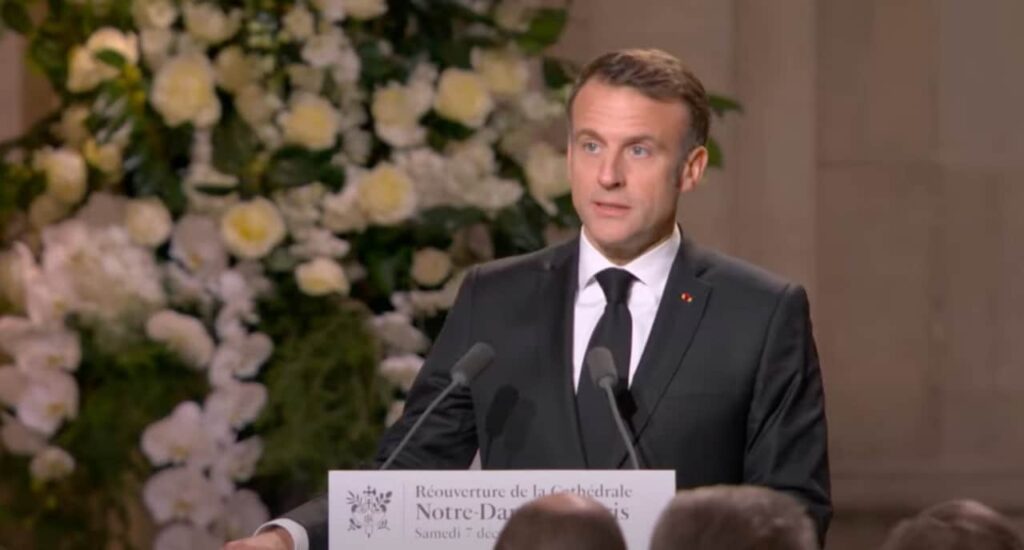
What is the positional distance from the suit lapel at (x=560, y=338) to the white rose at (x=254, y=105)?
3.76 ft

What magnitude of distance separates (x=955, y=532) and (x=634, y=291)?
1095 mm

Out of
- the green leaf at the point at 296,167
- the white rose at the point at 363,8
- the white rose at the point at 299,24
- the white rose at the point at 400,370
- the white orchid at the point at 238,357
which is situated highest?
the white rose at the point at 363,8

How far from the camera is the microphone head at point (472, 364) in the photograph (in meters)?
2.68

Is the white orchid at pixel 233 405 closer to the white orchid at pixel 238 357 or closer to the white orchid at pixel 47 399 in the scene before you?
the white orchid at pixel 238 357

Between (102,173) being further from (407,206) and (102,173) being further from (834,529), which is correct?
(834,529)

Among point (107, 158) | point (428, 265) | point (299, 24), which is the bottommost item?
point (428, 265)

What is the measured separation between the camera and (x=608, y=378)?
8.68 ft

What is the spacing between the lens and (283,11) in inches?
164

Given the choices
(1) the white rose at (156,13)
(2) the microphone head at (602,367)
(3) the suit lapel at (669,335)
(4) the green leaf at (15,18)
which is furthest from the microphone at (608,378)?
(4) the green leaf at (15,18)

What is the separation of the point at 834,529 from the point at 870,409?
0.33 m

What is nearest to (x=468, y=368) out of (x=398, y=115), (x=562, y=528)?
(x=562, y=528)

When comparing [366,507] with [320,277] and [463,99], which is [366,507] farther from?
[463,99]

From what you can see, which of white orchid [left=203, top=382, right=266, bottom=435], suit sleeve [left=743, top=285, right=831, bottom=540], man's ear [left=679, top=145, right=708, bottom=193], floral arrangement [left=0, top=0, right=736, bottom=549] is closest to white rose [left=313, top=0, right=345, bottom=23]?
floral arrangement [left=0, top=0, right=736, bottom=549]

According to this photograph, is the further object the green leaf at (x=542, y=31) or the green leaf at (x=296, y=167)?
the green leaf at (x=542, y=31)
